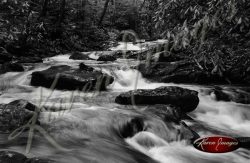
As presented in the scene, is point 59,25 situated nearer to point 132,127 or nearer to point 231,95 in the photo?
point 231,95

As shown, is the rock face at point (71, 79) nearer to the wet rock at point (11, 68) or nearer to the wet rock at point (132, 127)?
the wet rock at point (11, 68)

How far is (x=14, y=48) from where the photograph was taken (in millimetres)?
13781

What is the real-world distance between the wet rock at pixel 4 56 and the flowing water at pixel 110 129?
2.76 m

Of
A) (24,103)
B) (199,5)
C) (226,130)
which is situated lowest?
(226,130)

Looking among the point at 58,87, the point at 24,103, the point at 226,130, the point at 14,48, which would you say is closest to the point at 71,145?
the point at 24,103

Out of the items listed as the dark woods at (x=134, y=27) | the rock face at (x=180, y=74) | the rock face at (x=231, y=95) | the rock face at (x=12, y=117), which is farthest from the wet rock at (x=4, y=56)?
the rock face at (x=12, y=117)

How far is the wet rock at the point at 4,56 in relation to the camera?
40.0 ft

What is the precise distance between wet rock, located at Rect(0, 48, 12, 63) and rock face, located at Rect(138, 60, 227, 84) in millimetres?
4808

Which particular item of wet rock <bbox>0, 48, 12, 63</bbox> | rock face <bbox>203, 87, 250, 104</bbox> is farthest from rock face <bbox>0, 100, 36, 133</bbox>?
wet rock <bbox>0, 48, 12, 63</bbox>

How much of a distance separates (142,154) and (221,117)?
3.63m

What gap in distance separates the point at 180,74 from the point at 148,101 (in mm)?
3428

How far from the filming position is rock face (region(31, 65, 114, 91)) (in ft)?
28.7

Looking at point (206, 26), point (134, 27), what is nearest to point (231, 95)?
point (206, 26)

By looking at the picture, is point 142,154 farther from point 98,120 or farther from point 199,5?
point 199,5
